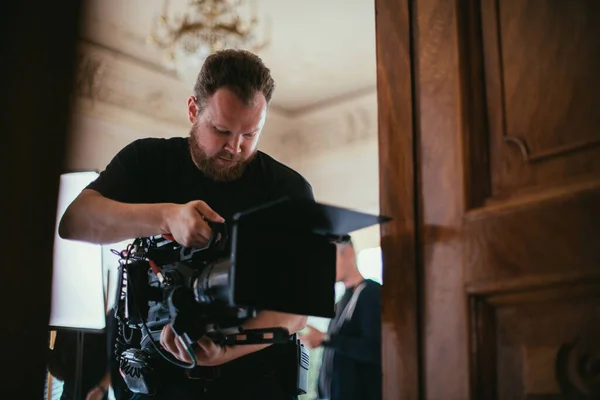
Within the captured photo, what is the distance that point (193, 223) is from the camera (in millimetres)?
892

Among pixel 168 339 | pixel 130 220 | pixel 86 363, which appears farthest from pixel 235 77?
pixel 86 363

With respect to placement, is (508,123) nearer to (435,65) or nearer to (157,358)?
(435,65)

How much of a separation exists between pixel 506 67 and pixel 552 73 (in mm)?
63

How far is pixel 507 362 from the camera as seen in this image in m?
0.64

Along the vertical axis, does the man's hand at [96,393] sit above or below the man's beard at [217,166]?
below

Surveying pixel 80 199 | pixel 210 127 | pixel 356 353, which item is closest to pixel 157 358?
pixel 80 199

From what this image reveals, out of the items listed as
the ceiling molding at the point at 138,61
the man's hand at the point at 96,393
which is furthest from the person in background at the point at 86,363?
the ceiling molding at the point at 138,61

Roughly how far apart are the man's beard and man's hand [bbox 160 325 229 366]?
0.37 m

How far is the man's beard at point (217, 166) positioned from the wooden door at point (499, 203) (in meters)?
0.48

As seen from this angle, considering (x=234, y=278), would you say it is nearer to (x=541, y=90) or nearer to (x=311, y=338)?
(x=541, y=90)

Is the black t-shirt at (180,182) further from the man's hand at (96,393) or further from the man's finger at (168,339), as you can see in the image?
the man's hand at (96,393)

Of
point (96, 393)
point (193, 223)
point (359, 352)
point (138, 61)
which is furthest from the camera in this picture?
point (138, 61)

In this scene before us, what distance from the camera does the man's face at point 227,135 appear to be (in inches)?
47.3

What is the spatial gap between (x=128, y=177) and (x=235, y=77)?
11.2 inches
